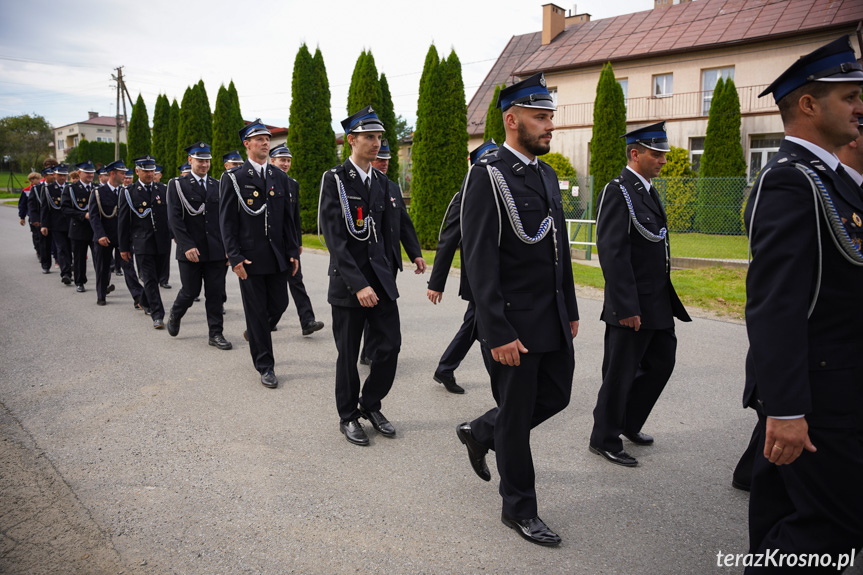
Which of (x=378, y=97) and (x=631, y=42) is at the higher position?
(x=631, y=42)

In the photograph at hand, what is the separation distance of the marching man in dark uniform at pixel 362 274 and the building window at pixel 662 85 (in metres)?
25.0

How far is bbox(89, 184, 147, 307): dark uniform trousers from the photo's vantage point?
9461 millimetres

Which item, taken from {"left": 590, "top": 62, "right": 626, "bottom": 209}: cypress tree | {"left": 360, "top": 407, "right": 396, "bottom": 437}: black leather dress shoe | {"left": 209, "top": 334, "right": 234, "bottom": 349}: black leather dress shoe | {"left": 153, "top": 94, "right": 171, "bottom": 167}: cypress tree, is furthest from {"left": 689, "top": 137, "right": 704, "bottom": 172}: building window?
{"left": 153, "top": 94, "right": 171, "bottom": 167}: cypress tree

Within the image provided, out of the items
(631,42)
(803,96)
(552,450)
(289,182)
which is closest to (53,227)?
(289,182)

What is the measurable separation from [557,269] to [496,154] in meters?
0.66

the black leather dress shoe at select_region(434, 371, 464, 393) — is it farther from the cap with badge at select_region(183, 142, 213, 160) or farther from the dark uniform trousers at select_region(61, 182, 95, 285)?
the dark uniform trousers at select_region(61, 182, 95, 285)

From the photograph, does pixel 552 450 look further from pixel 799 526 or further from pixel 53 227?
pixel 53 227

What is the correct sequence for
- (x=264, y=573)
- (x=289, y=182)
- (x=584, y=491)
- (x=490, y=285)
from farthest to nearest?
(x=289, y=182)
(x=584, y=491)
(x=490, y=285)
(x=264, y=573)

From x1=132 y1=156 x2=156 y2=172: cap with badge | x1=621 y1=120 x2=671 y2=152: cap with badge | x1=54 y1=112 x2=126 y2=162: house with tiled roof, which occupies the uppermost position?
x1=54 y1=112 x2=126 y2=162: house with tiled roof

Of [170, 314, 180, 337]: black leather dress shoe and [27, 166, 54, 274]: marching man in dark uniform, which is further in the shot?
[27, 166, 54, 274]: marching man in dark uniform

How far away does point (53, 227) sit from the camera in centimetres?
1229

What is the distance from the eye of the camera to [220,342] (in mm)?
7066

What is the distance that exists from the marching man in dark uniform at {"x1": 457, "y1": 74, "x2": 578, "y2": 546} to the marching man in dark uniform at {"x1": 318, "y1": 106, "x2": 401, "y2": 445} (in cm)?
140

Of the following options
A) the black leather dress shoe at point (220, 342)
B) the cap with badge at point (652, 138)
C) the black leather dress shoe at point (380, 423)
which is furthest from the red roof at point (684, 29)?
the black leather dress shoe at point (380, 423)
